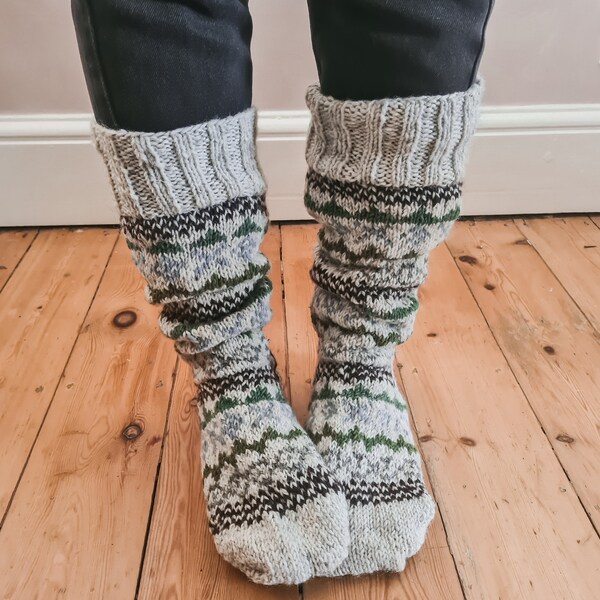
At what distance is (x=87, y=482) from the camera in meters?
0.58

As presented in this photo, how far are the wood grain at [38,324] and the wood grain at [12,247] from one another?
14 mm

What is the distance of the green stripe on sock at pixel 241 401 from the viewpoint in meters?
0.55

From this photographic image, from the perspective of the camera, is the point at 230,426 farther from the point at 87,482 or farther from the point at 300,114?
the point at 300,114

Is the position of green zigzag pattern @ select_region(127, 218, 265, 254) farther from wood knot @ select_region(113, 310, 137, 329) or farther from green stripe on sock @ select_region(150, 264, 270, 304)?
wood knot @ select_region(113, 310, 137, 329)

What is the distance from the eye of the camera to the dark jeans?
400mm

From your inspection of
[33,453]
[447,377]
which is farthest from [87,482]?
[447,377]

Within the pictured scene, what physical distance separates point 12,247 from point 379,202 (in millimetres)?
776

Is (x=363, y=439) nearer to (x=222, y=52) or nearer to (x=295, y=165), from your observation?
(x=222, y=52)

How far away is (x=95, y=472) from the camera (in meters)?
0.59

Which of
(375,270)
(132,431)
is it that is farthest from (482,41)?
(132,431)

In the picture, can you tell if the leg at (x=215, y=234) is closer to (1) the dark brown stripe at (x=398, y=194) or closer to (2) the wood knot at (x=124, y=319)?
(1) the dark brown stripe at (x=398, y=194)

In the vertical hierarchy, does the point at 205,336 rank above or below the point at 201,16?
below

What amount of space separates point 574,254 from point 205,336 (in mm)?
718

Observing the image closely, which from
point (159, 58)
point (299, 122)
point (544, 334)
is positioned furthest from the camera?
point (299, 122)
